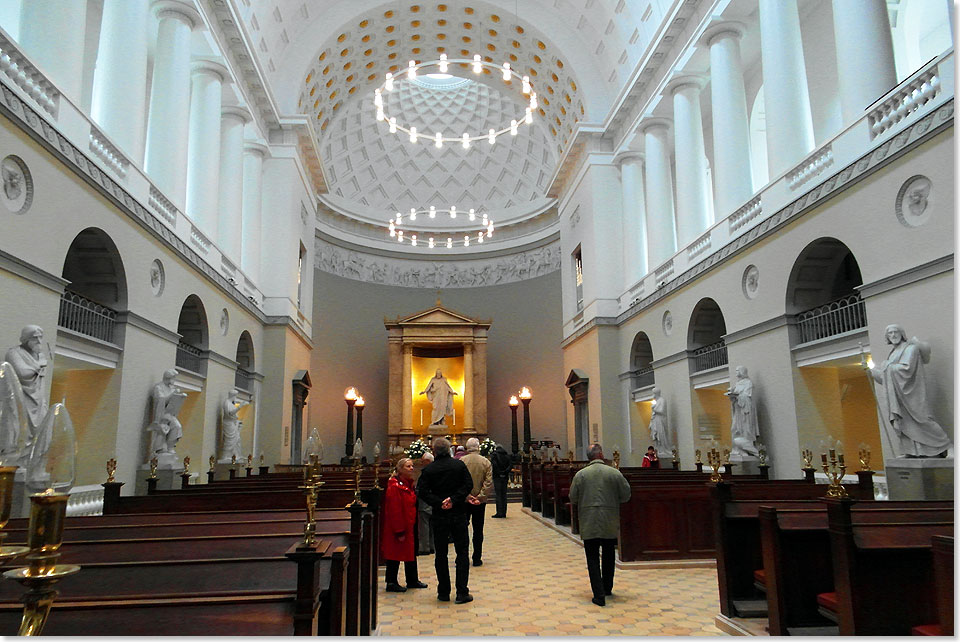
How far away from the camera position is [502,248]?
26.5m

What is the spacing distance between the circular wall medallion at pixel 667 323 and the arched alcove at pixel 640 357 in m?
1.78

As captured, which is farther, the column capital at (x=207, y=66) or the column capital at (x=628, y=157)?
the column capital at (x=628, y=157)

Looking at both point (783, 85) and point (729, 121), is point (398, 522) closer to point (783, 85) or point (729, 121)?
point (783, 85)

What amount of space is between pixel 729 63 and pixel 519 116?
13.5 meters

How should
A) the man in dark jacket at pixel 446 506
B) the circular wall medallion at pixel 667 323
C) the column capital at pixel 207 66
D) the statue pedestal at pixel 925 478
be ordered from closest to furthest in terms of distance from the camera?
the man in dark jacket at pixel 446 506
the statue pedestal at pixel 925 478
the column capital at pixel 207 66
the circular wall medallion at pixel 667 323

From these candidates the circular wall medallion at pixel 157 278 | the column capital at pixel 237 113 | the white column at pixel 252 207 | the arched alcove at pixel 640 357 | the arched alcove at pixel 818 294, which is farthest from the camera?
the white column at pixel 252 207

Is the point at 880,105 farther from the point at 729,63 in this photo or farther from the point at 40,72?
the point at 40,72

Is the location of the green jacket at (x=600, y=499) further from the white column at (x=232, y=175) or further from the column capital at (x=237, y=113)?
the column capital at (x=237, y=113)

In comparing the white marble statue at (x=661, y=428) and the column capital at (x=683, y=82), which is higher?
the column capital at (x=683, y=82)

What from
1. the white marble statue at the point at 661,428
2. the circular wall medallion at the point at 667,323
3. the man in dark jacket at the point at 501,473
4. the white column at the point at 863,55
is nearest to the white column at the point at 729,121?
the circular wall medallion at the point at 667,323

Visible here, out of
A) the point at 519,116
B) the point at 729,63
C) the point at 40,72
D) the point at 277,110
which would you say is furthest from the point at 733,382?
the point at 519,116

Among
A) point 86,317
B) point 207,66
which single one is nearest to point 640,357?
point 207,66

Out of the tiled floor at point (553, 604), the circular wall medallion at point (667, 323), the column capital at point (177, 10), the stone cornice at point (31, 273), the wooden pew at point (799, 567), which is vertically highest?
the column capital at point (177, 10)

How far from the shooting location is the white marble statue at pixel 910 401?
727 cm
